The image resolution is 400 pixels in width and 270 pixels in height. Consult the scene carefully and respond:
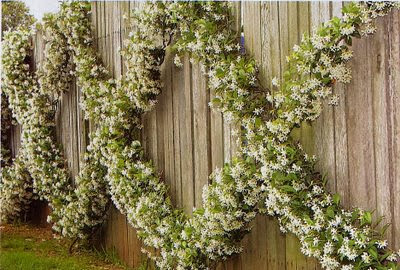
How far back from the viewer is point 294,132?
3.43 m

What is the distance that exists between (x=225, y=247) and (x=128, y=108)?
1768 mm

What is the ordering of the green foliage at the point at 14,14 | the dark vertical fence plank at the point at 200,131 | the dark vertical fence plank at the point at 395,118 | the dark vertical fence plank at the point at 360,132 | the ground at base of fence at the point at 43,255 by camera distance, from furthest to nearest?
the green foliage at the point at 14,14, the ground at base of fence at the point at 43,255, the dark vertical fence plank at the point at 200,131, the dark vertical fence plank at the point at 360,132, the dark vertical fence plank at the point at 395,118

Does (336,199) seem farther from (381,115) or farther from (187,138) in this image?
(187,138)

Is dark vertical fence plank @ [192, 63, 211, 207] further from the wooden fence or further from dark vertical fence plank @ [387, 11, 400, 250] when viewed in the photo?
dark vertical fence plank @ [387, 11, 400, 250]

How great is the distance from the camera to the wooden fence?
286cm

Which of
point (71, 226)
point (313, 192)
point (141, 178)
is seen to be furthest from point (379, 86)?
point (71, 226)

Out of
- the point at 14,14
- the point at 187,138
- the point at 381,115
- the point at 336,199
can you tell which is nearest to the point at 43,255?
the point at 187,138

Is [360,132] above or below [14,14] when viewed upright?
below

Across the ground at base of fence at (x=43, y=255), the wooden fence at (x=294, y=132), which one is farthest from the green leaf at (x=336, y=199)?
the ground at base of fence at (x=43, y=255)

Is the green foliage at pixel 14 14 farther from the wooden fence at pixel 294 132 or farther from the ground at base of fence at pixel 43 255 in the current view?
the wooden fence at pixel 294 132

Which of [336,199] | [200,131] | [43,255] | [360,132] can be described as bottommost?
[43,255]

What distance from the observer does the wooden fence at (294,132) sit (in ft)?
9.37

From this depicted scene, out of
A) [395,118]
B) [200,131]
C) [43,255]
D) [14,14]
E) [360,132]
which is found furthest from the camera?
[14,14]

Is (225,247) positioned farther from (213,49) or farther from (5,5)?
(5,5)
